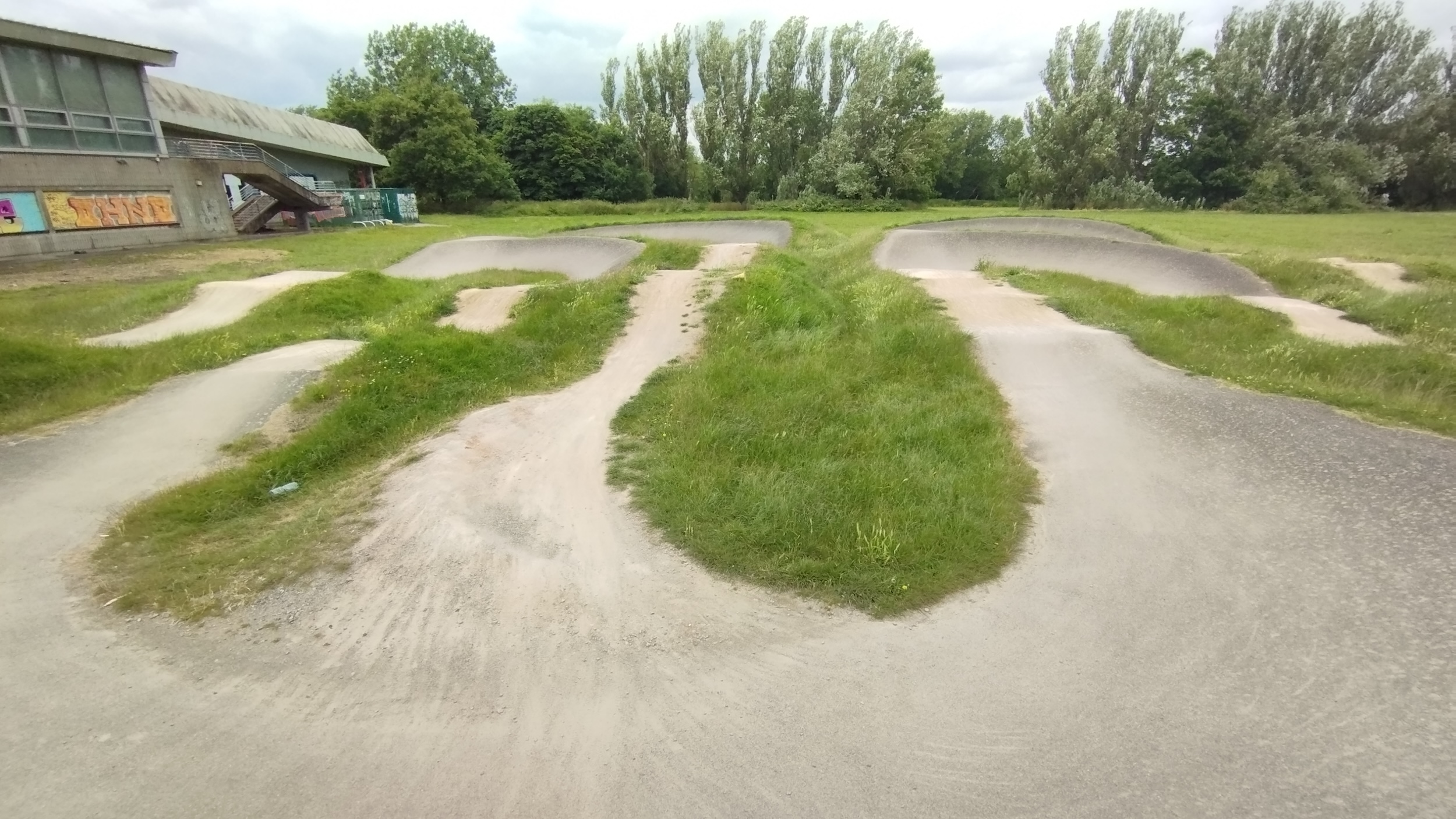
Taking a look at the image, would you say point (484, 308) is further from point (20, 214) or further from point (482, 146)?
point (482, 146)

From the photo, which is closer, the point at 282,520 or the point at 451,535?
the point at 451,535

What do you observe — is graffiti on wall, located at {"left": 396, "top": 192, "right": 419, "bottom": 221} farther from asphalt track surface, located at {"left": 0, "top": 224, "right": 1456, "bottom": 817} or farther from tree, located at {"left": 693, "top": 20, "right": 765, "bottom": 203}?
asphalt track surface, located at {"left": 0, "top": 224, "right": 1456, "bottom": 817}

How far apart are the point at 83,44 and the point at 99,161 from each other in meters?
3.41

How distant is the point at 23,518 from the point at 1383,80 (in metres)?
61.3

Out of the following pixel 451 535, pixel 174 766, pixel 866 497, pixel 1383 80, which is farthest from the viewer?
pixel 1383 80

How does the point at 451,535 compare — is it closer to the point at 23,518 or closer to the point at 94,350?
the point at 23,518

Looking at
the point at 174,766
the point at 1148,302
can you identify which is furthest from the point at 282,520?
the point at 1148,302

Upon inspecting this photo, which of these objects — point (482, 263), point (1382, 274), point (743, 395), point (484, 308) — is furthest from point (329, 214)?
point (1382, 274)

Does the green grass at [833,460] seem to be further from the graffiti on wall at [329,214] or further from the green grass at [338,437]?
the graffiti on wall at [329,214]

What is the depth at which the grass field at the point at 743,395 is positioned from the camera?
17.6ft

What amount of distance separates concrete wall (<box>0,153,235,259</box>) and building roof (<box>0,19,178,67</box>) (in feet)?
10.1

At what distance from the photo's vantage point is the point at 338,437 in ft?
25.4

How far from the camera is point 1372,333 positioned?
12.8 metres

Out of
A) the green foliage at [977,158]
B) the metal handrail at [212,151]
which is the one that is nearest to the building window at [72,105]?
the metal handrail at [212,151]
